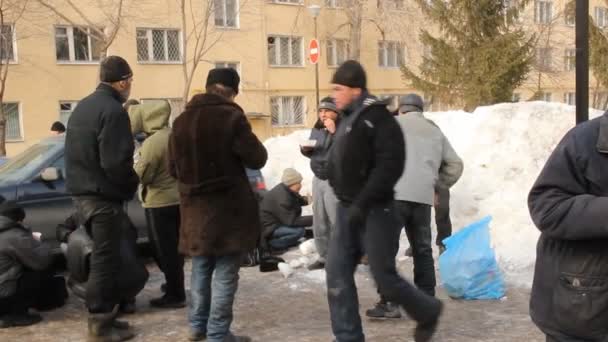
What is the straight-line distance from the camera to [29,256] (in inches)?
210

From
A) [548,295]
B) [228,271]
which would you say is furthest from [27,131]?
[548,295]

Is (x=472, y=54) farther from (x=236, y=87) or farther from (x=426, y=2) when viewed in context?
(x=236, y=87)

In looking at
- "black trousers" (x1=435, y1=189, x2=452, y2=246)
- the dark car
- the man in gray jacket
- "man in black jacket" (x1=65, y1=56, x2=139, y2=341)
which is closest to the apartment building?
"black trousers" (x1=435, y1=189, x2=452, y2=246)

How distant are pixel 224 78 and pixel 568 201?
2.87 m

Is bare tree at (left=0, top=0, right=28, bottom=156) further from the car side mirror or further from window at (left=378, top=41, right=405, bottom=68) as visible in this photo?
window at (left=378, top=41, right=405, bottom=68)

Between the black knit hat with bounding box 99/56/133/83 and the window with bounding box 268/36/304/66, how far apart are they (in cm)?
2522

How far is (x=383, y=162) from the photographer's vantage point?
398 centimetres

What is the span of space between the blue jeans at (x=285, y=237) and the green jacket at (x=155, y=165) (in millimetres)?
2694

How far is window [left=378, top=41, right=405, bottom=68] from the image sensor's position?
33469 millimetres

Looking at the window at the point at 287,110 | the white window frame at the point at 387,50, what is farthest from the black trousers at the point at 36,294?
the white window frame at the point at 387,50

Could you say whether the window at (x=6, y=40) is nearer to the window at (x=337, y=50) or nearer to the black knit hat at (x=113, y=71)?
the window at (x=337, y=50)

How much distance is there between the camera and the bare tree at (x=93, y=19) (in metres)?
23.2

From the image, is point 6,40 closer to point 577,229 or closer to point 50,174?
point 50,174

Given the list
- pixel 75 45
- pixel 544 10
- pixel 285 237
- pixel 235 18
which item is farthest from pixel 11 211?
pixel 544 10
